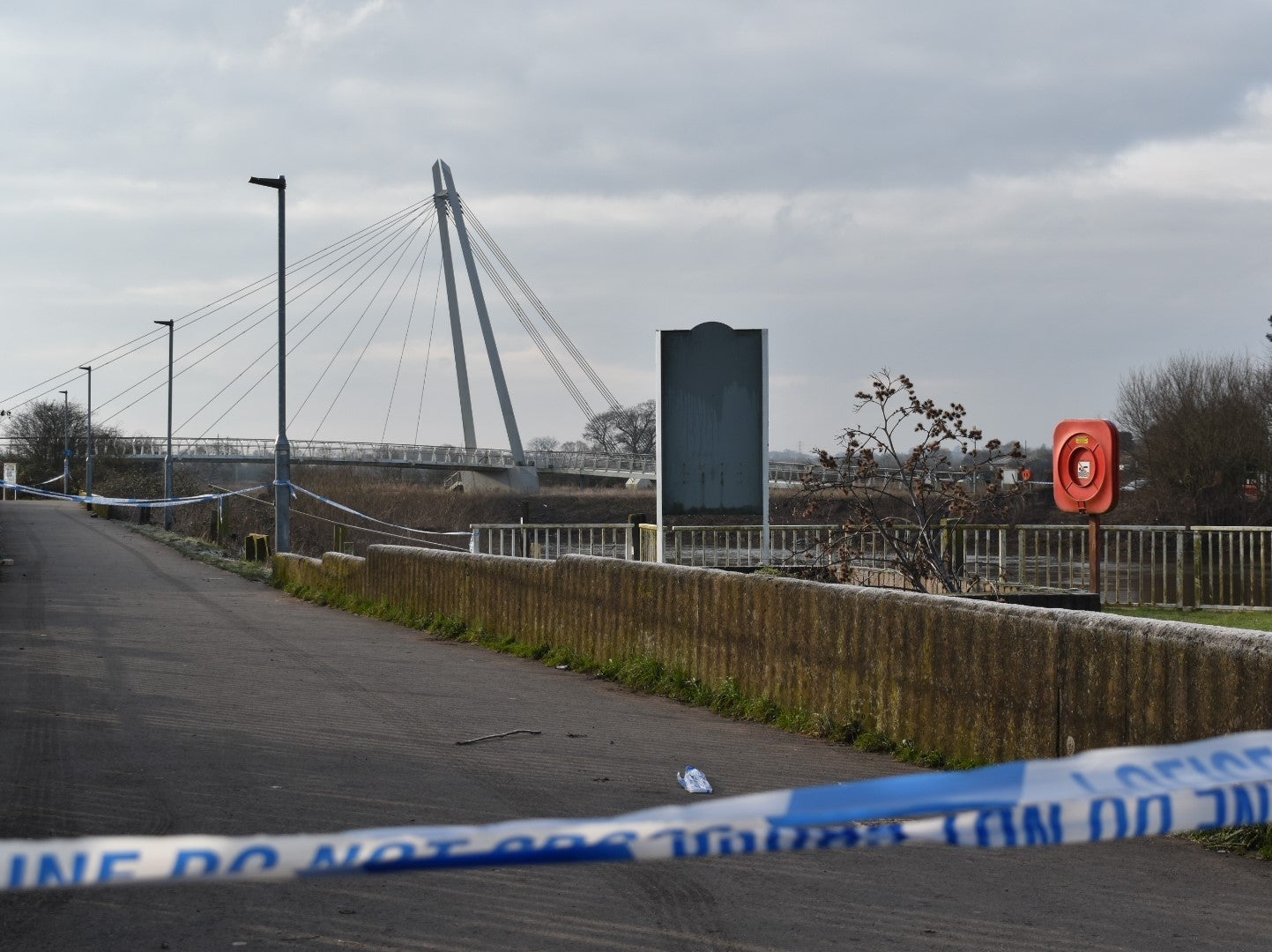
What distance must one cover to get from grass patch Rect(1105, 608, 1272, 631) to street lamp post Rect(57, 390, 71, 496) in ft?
193

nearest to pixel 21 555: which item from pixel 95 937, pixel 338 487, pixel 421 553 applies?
pixel 421 553

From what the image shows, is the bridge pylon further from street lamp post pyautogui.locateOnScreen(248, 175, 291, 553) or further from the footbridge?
street lamp post pyautogui.locateOnScreen(248, 175, 291, 553)

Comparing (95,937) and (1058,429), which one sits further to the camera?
(1058,429)

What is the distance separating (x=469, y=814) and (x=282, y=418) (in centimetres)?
2032

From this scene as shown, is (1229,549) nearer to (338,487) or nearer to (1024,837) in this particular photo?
(1024,837)

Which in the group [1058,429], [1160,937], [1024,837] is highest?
[1058,429]

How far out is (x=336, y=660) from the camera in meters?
10.9

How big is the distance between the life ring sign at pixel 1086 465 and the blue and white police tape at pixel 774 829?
913 centimetres

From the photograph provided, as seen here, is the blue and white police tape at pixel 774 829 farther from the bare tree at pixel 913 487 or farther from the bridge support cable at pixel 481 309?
the bridge support cable at pixel 481 309

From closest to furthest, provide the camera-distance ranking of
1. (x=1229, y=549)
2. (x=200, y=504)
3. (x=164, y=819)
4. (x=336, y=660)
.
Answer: (x=164, y=819) < (x=336, y=660) < (x=1229, y=549) < (x=200, y=504)

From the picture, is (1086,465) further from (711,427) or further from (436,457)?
(436,457)

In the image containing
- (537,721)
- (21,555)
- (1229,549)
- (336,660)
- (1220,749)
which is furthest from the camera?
(21,555)

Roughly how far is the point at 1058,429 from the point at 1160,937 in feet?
25.5

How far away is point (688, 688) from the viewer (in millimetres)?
8828
